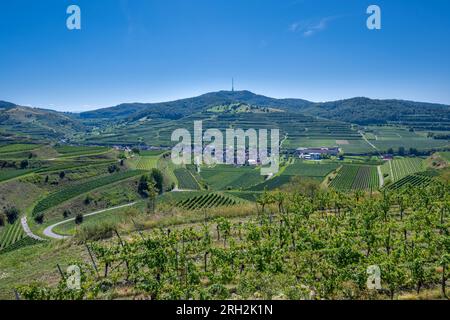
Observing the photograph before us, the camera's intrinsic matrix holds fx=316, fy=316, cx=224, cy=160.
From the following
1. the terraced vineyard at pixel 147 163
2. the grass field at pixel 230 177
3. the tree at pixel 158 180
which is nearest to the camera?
the tree at pixel 158 180

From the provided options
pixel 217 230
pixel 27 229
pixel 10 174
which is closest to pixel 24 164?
pixel 10 174

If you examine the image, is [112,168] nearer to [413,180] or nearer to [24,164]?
[24,164]

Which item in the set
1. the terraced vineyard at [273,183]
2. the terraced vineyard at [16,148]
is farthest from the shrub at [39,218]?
the terraced vineyard at [16,148]

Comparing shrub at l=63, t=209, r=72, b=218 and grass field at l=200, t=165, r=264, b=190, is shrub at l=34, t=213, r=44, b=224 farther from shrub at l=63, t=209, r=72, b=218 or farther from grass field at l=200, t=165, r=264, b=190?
grass field at l=200, t=165, r=264, b=190

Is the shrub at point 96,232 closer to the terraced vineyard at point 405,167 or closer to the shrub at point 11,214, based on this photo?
the shrub at point 11,214

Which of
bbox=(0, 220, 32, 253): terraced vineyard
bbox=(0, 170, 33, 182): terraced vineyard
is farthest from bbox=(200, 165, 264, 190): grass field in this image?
bbox=(0, 170, 33, 182): terraced vineyard

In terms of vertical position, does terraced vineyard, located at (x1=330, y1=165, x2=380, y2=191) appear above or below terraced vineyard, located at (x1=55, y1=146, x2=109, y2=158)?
below

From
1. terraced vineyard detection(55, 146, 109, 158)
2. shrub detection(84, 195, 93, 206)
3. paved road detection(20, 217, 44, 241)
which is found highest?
terraced vineyard detection(55, 146, 109, 158)
